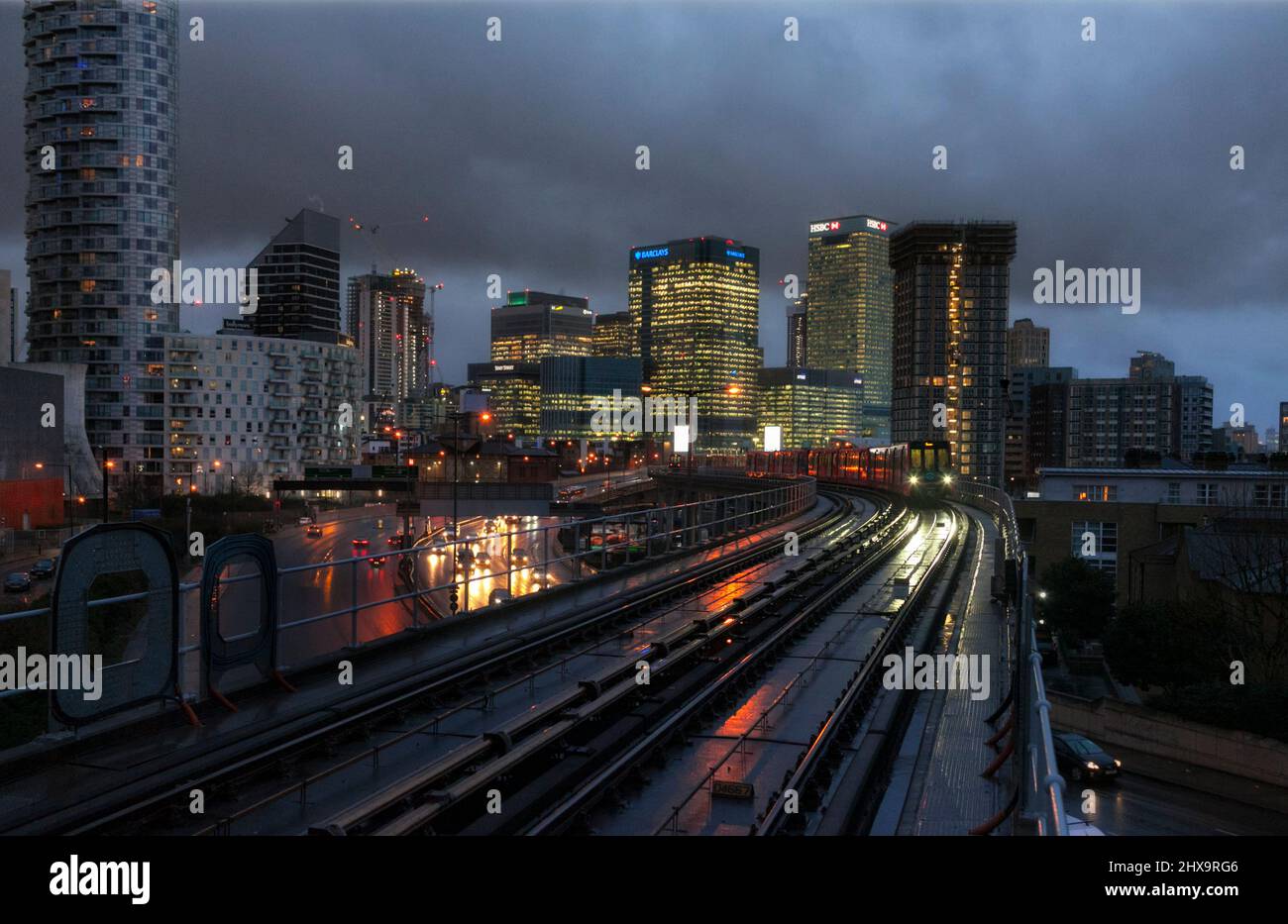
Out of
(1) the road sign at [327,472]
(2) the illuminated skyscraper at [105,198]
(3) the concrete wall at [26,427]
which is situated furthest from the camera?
(2) the illuminated skyscraper at [105,198]

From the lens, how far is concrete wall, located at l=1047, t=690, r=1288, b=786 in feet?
75.4

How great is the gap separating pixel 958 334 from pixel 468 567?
600 ft

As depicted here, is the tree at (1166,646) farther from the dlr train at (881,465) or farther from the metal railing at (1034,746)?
the metal railing at (1034,746)

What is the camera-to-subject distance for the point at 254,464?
3760 inches

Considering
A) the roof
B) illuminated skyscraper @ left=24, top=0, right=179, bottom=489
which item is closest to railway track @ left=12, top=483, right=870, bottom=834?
the roof

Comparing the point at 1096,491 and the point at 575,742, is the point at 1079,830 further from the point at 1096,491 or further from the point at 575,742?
the point at 1096,491

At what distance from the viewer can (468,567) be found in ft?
44.1

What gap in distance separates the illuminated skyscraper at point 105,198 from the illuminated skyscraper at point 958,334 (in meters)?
131

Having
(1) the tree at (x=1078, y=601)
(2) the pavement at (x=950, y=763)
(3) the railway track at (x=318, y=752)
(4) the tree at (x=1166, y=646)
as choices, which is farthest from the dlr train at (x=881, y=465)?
(3) the railway track at (x=318, y=752)

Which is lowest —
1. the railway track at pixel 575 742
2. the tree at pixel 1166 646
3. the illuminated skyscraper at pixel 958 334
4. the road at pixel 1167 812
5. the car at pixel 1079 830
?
the road at pixel 1167 812

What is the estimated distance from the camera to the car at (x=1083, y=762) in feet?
71.3
